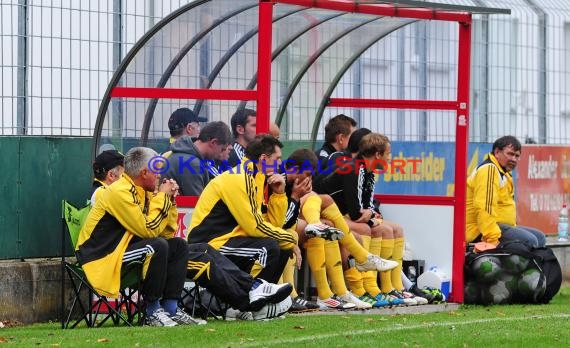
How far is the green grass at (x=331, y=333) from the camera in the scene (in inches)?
382

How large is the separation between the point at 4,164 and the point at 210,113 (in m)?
1.86

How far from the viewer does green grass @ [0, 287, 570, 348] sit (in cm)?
970

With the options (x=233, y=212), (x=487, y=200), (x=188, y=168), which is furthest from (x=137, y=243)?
Result: (x=487, y=200)

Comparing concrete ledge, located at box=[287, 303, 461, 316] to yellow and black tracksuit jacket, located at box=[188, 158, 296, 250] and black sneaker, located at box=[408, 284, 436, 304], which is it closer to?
black sneaker, located at box=[408, 284, 436, 304]

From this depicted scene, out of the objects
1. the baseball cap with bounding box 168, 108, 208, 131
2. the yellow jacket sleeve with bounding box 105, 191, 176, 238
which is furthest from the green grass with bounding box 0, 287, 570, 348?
the baseball cap with bounding box 168, 108, 208, 131

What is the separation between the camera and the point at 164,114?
12.8 metres

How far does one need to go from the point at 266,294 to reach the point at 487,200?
403 centimetres

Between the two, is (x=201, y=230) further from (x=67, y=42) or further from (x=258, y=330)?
(x=67, y=42)

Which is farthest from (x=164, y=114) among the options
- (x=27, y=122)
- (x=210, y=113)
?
(x=27, y=122)

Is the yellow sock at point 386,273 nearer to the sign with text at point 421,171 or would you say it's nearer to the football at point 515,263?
the football at point 515,263

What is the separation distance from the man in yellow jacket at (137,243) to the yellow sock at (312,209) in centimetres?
175

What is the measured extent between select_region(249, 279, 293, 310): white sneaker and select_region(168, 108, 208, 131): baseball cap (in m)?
1.92

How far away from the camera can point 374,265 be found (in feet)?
42.5

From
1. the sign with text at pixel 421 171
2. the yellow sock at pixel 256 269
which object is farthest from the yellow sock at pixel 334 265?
the sign with text at pixel 421 171
